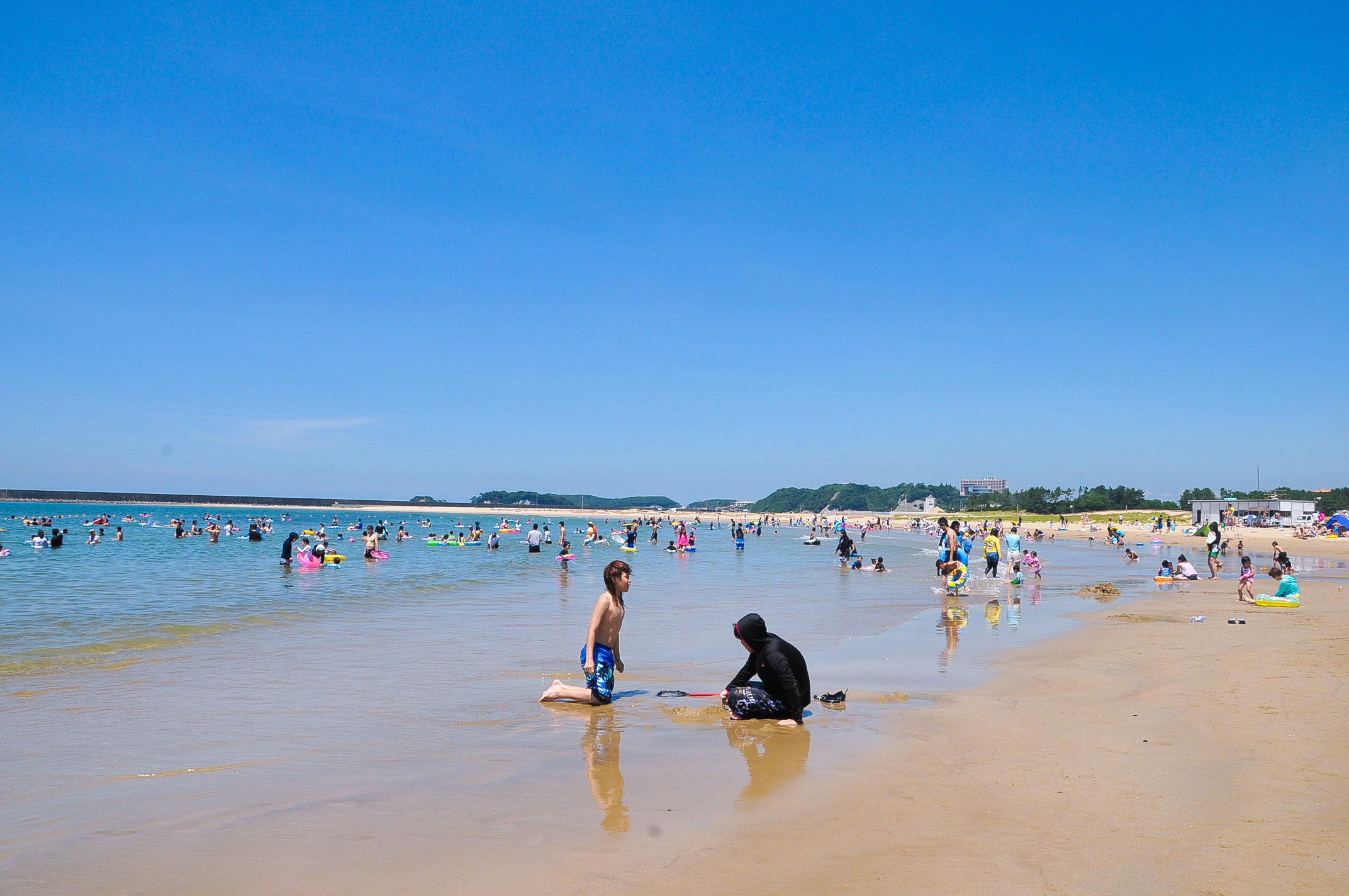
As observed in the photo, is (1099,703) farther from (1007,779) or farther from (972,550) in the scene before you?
(972,550)

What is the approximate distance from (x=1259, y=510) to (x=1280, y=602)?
69478mm

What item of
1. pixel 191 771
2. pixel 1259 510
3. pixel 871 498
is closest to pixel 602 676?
pixel 191 771

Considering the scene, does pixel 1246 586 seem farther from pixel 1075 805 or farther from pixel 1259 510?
pixel 1259 510

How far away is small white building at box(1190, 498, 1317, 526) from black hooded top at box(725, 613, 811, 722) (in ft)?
234

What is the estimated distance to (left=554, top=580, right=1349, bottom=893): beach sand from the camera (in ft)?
13.0

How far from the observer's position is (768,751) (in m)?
6.44

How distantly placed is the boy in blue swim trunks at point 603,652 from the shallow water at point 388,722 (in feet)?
0.74

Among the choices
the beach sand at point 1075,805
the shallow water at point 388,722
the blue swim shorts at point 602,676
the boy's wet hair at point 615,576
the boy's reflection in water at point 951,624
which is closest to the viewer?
the beach sand at point 1075,805

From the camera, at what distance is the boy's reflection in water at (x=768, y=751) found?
5.59 metres

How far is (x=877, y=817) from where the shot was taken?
4.85m

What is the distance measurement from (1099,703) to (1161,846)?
390 centimetres

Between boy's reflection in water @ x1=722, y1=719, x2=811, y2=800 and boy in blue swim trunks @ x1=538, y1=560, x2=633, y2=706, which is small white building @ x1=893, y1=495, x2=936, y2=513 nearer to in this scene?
boy in blue swim trunks @ x1=538, y1=560, x2=633, y2=706

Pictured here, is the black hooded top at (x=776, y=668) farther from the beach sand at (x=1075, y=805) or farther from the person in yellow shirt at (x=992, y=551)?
the person in yellow shirt at (x=992, y=551)

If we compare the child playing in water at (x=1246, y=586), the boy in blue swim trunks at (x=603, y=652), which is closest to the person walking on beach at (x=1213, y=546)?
the child playing in water at (x=1246, y=586)
